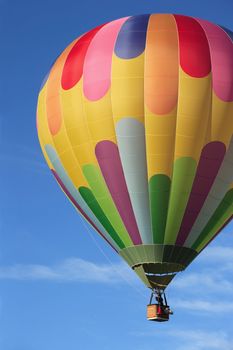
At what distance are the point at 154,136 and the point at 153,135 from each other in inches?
1.6

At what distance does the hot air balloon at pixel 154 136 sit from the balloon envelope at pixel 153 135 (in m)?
0.03

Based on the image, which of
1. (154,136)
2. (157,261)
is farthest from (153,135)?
(157,261)

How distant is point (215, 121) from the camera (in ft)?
118

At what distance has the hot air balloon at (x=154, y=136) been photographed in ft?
118

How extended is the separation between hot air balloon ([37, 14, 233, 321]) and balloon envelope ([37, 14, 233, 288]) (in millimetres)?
29

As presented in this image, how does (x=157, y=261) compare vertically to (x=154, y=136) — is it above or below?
below

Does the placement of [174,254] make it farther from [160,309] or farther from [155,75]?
[155,75]

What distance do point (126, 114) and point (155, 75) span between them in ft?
Answer: 4.55

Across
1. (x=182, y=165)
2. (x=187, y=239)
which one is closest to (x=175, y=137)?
(x=182, y=165)

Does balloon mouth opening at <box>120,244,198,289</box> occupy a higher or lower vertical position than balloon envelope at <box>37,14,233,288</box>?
lower

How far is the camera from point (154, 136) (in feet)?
118

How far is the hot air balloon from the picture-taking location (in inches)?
1415

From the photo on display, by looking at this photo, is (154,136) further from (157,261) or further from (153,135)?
(157,261)

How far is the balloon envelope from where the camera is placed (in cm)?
3594
